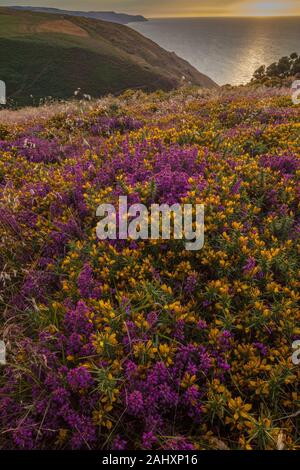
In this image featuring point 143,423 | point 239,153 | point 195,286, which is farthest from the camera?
point 239,153

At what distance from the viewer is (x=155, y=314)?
3.72 m

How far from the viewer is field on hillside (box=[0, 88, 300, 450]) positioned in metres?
3.19

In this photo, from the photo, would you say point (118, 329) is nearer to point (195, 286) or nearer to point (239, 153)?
point (195, 286)

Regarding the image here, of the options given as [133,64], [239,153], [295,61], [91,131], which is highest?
[133,64]

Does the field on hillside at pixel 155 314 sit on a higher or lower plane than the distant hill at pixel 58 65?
lower

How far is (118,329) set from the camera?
3779 mm

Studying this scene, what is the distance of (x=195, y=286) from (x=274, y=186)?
8.90 ft

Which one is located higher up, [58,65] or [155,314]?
[58,65]

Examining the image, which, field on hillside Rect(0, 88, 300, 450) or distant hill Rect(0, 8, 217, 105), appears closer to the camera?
field on hillside Rect(0, 88, 300, 450)

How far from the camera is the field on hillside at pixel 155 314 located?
3189mm

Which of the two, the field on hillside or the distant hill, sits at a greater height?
the distant hill

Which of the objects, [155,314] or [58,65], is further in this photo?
[58,65]

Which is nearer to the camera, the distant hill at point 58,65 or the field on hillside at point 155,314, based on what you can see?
the field on hillside at point 155,314
